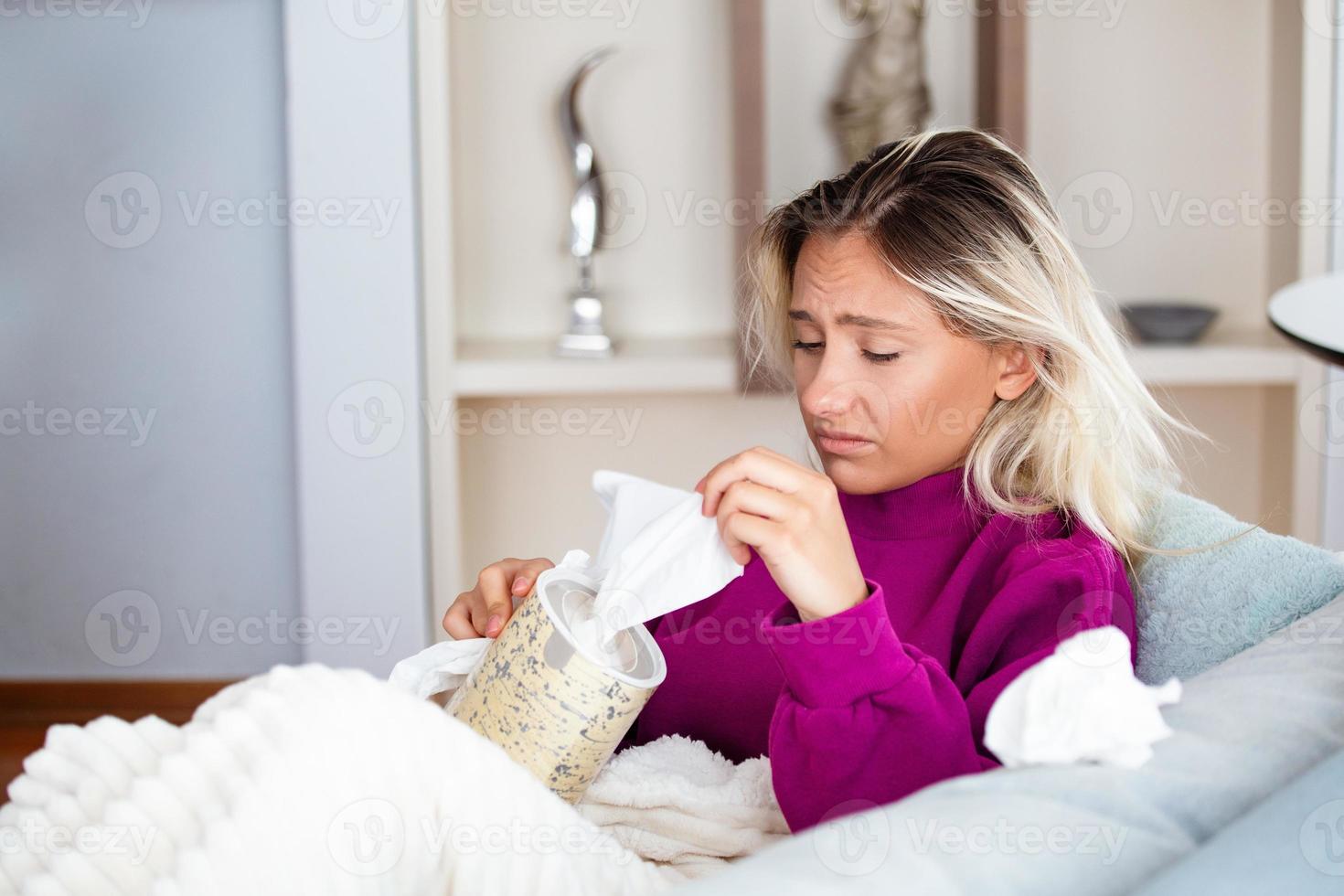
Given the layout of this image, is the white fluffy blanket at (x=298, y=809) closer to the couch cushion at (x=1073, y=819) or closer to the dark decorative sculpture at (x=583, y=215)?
the couch cushion at (x=1073, y=819)

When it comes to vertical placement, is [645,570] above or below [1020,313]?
below

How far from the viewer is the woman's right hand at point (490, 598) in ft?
3.58

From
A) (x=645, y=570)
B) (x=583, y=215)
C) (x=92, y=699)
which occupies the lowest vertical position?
(x=92, y=699)

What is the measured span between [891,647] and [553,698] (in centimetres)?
23

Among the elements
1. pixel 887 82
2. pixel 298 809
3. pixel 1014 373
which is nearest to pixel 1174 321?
pixel 887 82

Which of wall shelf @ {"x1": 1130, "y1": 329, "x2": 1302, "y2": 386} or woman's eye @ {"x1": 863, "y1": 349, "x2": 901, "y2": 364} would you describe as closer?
woman's eye @ {"x1": 863, "y1": 349, "x2": 901, "y2": 364}

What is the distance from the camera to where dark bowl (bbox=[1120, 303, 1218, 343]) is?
2340 mm

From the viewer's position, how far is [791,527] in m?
0.90

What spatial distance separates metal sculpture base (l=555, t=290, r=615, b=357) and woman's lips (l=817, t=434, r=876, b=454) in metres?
1.12

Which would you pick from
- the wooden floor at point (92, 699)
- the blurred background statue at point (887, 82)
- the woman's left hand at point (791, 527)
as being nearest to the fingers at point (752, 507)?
the woman's left hand at point (791, 527)

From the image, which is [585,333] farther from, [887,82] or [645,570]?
[645,570]

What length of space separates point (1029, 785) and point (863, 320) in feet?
1.95

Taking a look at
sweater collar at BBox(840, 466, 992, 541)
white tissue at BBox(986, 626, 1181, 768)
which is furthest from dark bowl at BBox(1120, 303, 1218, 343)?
white tissue at BBox(986, 626, 1181, 768)

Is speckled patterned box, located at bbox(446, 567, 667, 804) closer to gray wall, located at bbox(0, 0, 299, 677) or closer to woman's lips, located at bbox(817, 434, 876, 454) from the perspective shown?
woman's lips, located at bbox(817, 434, 876, 454)
